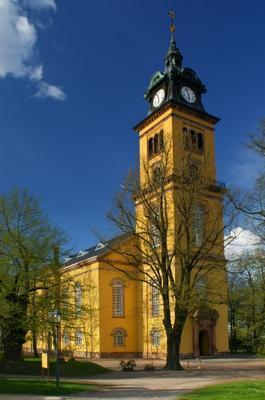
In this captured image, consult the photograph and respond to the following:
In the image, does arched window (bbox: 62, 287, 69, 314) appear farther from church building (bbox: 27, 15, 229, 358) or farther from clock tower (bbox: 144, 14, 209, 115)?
clock tower (bbox: 144, 14, 209, 115)

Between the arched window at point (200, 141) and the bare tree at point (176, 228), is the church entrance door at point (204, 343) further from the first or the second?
the arched window at point (200, 141)

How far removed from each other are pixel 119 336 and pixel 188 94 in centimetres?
2515

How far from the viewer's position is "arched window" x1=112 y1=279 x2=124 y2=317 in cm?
4894

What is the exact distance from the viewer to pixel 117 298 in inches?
1945

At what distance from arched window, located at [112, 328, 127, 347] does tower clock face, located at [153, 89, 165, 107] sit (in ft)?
74.9

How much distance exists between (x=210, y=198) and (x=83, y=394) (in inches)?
1228

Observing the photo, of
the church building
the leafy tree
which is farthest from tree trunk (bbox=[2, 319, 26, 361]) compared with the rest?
the church building

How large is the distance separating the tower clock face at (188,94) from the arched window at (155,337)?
22.9 m

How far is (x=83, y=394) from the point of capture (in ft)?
62.2

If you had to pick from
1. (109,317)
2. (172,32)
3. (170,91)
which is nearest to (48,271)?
(109,317)

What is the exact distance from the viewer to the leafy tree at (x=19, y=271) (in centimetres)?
2845

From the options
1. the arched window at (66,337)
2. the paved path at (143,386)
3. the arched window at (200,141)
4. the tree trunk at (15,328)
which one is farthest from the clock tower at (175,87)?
the paved path at (143,386)

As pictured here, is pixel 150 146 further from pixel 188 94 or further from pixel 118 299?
pixel 118 299

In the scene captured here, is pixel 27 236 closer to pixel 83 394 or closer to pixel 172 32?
pixel 83 394
